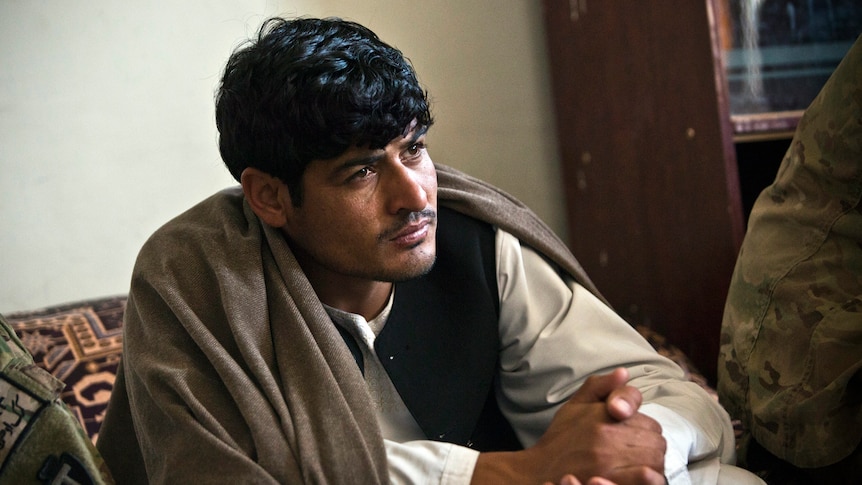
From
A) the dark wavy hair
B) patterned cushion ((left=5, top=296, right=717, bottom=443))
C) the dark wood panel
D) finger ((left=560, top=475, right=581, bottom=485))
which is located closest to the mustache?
the dark wavy hair

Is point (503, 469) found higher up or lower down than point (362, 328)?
lower down

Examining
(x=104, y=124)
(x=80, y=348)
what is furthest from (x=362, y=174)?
(x=104, y=124)

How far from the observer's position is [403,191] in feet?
3.84

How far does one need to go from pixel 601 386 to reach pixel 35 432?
2.26 ft

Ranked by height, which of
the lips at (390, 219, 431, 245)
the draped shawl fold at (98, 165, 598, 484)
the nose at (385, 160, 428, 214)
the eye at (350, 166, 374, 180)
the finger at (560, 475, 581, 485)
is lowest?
the finger at (560, 475, 581, 485)

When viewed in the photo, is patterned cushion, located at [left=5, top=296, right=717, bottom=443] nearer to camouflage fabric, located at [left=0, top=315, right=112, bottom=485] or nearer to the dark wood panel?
camouflage fabric, located at [left=0, top=315, right=112, bottom=485]

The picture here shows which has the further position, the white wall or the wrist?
the white wall

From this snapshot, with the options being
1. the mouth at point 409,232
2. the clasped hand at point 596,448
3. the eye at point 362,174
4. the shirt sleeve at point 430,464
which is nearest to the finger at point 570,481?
the clasped hand at point 596,448

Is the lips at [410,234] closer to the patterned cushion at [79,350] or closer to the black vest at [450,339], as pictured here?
the black vest at [450,339]

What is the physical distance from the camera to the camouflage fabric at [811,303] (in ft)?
3.57

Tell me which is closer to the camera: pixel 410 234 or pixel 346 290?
pixel 410 234

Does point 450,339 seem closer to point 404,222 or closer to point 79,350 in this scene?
point 404,222

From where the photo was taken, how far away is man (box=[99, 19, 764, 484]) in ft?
3.49

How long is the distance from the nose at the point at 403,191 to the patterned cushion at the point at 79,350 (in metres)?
0.77
